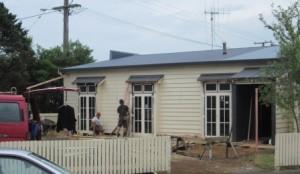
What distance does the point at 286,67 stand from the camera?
2050 cm

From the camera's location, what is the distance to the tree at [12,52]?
1410 inches

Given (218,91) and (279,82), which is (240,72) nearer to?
(218,91)

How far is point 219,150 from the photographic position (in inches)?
915

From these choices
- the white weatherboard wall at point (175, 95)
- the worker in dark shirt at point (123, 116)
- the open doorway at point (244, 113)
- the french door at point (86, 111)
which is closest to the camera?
the open doorway at point (244, 113)

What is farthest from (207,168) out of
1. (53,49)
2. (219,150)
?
(53,49)

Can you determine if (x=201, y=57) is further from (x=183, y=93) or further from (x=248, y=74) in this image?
(x=248, y=74)

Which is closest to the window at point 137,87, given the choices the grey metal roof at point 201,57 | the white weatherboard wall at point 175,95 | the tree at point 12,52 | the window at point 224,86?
the white weatherboard wall at point 175,95

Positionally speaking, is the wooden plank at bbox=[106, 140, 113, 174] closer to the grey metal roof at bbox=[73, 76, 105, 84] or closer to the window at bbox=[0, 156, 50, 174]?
the window at bbox=[0, 156, 50, 174]

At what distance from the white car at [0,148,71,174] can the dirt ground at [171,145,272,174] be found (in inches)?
433

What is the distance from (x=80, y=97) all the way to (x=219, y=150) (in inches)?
452

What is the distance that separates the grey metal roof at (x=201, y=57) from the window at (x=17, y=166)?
19.2 meters

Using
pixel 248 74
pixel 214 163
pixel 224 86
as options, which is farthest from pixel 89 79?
pixel 214 163

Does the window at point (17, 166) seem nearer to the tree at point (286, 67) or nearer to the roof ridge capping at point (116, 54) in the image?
the tree at point (286, 67)

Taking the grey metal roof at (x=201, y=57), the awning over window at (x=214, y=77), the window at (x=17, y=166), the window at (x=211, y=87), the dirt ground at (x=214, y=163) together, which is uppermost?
the grey metal roof at (x=201, y=57)
